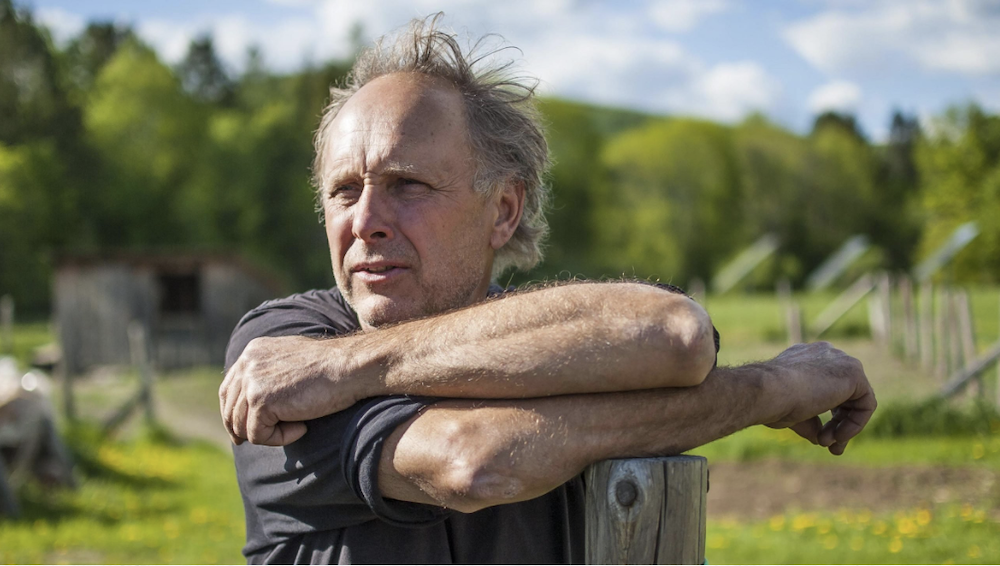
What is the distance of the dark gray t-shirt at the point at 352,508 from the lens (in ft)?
6.38

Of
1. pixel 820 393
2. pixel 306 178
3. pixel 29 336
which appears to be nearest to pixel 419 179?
pixel 820 393

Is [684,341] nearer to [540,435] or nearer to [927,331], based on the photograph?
[540,435]

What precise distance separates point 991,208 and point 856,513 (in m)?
18.0

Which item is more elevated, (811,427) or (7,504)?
(811,427)

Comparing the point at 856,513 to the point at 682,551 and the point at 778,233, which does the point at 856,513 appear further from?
the point at 778,233

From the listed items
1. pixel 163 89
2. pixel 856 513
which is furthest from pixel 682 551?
pixel 163 89

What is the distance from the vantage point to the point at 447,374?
1.89 m

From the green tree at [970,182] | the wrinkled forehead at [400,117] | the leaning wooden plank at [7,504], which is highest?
the green tree at [970,182]

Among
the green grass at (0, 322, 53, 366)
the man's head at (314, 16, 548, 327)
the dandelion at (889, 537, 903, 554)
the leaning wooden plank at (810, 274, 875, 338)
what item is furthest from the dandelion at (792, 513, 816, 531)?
the green grass at (0, 322, 53, 366)

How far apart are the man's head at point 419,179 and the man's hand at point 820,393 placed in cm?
91

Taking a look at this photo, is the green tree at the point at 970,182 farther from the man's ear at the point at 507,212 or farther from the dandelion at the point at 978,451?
the man's ear at the point at 507,212

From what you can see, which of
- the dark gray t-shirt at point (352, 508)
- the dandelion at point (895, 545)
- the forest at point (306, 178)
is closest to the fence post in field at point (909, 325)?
the forest at point (306, 178)

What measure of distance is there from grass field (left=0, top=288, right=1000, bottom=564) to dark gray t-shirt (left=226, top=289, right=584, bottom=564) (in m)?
3.24

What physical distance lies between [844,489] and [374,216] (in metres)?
8.73
